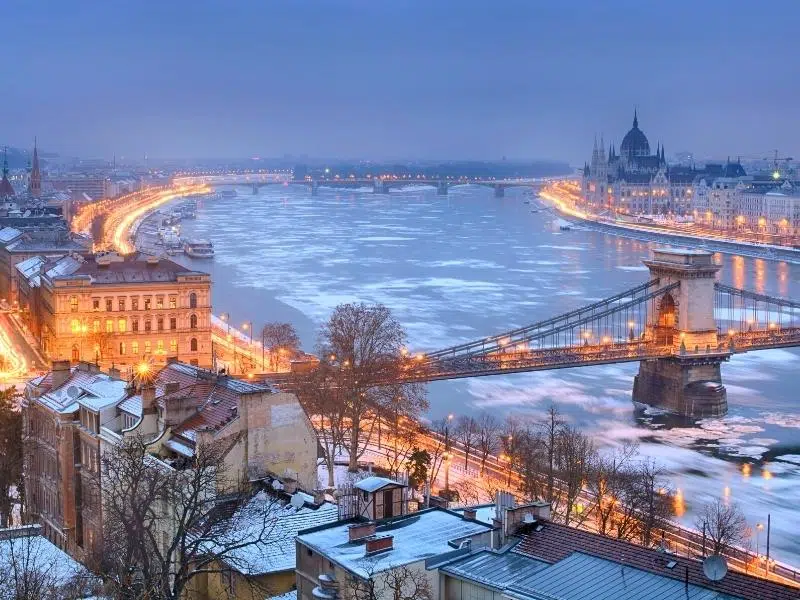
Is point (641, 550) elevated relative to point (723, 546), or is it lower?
elevated

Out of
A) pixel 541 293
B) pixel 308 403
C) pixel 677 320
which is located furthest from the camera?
pixel 541 293

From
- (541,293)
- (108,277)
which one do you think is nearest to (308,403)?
(108,277)

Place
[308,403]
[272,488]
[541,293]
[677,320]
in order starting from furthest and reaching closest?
1. [541,293]
2. [677,320]
3. [308,403]
4. [272,488]

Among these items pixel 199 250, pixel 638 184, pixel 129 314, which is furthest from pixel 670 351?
pixel 638 184

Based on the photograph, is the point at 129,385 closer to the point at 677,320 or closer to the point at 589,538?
the point at 589,538

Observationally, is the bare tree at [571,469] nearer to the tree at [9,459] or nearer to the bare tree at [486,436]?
the bare tree at [486,436]

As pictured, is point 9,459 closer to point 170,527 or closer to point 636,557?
point 170,527

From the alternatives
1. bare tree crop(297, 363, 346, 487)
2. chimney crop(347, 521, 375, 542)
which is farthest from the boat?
chimney crop(347, 521, 375, 542)

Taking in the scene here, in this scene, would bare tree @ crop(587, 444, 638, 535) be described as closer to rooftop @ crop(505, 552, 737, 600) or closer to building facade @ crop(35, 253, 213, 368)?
rooftop @ crop(505, 552, 737, 600)
